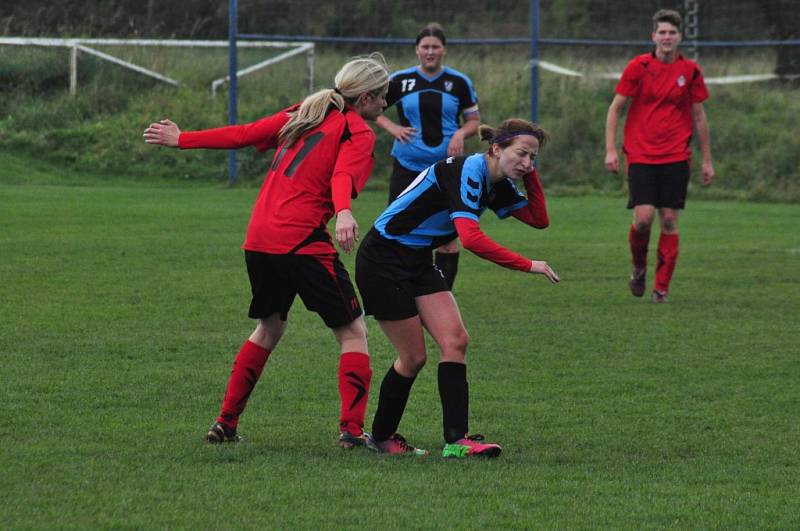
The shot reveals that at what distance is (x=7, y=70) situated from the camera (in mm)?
21188

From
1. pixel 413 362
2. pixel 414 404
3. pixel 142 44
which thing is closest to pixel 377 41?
pixel 142 44

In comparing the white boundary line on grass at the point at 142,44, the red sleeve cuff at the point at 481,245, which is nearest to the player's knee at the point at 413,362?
the red sleeve cuff at the point at 481,245

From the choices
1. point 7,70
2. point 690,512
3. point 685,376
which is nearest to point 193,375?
point 685,376

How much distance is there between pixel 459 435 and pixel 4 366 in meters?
2.73

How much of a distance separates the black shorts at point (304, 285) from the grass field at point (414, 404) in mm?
537

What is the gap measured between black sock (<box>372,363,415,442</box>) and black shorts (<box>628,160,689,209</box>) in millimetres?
4907

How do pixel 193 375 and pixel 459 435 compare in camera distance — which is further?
pixel 193 375

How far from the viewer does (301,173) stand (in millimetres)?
5500

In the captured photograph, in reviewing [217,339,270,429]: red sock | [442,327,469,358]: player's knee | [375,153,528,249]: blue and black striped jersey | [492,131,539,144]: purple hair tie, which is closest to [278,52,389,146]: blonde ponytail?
[375,153,528,249]: blue and black striped jersey

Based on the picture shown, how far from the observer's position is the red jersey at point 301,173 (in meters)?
5.46

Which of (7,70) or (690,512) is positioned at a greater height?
(7,70)

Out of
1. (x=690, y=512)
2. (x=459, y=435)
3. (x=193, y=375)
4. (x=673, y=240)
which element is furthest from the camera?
(x=673, y=240)

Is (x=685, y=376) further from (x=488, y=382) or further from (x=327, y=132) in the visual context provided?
(x=327, y=132)

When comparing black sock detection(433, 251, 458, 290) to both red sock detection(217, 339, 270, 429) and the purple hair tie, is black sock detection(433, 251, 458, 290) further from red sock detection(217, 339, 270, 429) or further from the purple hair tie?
the purple hair tie
